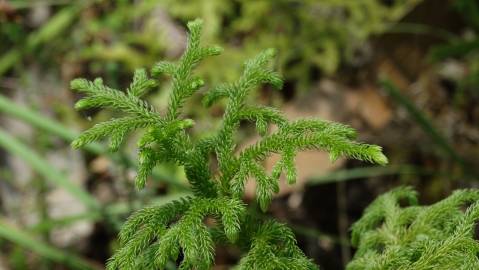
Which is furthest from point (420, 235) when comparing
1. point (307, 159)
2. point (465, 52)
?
point (307, 159)

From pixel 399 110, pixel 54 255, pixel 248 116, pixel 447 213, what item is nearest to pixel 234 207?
pixel 248 116

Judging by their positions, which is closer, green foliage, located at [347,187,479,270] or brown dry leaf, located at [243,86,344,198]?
green foliage, located at [347,187,479,270]

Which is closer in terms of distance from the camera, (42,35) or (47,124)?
(47,124)

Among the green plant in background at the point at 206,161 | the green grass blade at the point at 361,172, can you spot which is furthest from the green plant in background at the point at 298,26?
the green plant in background at the point at 206,161

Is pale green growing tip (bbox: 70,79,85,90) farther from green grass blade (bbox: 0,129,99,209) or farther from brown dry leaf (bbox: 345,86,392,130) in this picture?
brown dry leaf (bbox: 345,86,392,130)

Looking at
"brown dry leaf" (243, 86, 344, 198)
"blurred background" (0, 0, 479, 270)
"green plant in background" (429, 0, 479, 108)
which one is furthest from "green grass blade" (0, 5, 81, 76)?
"green plant in background" (429, 0, 479, 108)

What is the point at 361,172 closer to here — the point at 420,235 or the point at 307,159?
the point at 307,159

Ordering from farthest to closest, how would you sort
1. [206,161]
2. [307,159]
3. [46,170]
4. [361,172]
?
1. [307,159]
2. [361,172]
3. [46,170]
4. [206,161]
